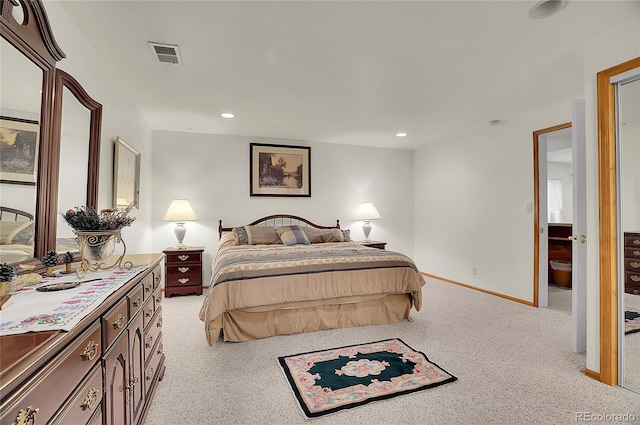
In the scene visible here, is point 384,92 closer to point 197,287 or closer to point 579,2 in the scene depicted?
point 579,2

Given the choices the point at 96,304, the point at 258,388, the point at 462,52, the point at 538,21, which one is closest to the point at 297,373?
the point at 258,388

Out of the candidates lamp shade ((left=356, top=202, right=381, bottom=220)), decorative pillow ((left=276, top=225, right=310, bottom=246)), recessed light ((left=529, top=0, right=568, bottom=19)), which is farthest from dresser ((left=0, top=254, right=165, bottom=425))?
lamp shade ((left=356, top=202, right=381, bottom=220))

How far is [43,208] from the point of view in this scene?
152cm

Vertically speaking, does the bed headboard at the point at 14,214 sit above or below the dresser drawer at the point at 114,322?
above

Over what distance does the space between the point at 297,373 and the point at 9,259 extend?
1763 mm

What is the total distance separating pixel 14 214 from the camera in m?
1.32

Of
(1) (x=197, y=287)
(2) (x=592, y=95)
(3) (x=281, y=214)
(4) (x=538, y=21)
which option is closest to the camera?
(4) (x=538, y=21)

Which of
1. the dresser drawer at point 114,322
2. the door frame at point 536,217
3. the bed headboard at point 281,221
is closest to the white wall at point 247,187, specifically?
the bed headboard at point 281,221

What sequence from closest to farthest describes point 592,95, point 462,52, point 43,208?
1. point 43,208
2. point 592,95
3. point 462,52

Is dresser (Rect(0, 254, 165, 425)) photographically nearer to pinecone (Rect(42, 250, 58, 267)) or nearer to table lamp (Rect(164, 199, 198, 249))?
pinecone (Rect(42, 250, 58, 267))

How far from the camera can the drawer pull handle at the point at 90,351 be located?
0.95m

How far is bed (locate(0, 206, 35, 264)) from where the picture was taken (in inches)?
49.1

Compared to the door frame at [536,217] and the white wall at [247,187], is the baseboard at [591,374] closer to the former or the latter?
the door frame at [536,217]

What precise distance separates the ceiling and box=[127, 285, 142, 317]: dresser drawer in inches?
66.9
